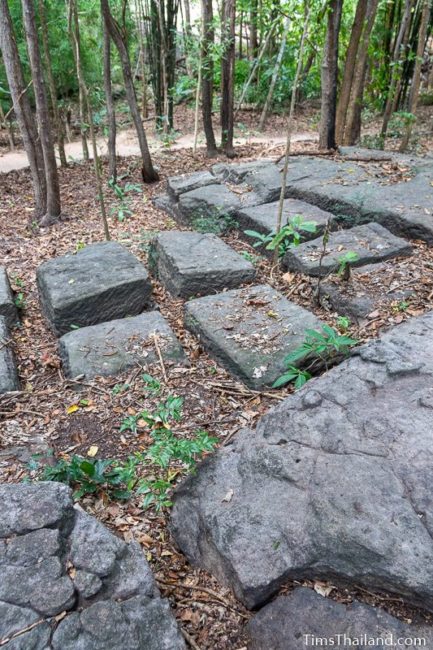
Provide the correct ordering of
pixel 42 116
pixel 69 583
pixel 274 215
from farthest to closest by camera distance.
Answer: pixel 42 116 < pixel 274 215 < pixel 69 583

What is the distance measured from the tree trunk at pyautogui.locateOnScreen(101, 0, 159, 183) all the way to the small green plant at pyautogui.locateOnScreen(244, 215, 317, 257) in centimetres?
304

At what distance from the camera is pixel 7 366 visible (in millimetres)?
3199


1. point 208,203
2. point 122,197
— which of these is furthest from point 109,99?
point 208,203

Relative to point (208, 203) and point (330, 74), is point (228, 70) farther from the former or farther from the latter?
A: point (208, 203)

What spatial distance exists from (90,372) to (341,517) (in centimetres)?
187

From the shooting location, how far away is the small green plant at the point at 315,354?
106 inches

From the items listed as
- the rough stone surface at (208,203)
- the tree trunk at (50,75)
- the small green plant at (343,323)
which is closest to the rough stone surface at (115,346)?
the small green plant at (343,323)

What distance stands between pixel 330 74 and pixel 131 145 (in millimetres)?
5453

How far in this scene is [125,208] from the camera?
6066 mm

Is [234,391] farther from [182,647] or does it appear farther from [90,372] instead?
[182,647]

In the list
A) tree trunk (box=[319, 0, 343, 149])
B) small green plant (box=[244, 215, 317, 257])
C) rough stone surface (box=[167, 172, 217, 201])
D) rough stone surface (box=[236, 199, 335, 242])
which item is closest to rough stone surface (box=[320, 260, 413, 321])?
small green plant (box=[244, 215, 317, 257])

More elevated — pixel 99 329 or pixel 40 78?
pixel 40 78

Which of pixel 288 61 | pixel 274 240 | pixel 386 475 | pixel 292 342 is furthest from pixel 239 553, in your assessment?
pixel 288 61

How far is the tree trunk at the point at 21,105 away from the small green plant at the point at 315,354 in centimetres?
431
